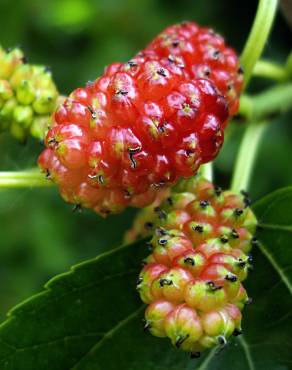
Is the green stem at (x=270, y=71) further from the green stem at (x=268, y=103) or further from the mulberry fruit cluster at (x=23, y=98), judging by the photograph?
the mulberry fruit cluster at (x=23, y=98)

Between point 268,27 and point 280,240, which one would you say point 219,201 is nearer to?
point 280,240

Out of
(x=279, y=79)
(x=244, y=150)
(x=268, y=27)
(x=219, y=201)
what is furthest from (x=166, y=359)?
(x=279, y=79)

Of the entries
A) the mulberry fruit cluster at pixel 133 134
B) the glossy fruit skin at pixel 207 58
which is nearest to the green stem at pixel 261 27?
the glossy fruit skin at pixel 207 58

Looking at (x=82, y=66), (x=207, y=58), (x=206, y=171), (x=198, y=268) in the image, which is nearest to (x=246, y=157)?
(x=206, y=171)

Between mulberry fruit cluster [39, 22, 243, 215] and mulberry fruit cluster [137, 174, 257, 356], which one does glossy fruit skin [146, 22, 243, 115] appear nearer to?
mulberry fruit cluster [39, 22, 243, 215]

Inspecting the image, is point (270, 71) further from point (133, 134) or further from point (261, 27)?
point (133, 134)

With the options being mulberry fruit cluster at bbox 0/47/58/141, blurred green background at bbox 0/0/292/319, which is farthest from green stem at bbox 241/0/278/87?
blurred green background at bbox 0/0/292/319
